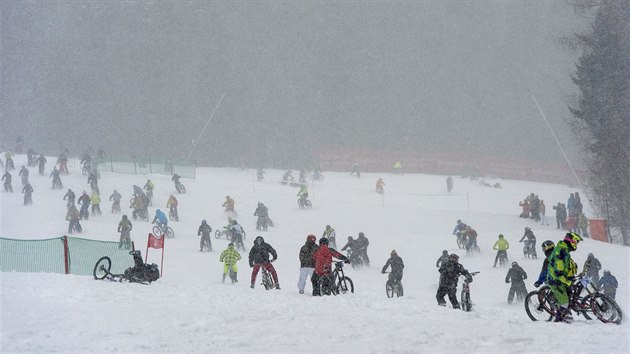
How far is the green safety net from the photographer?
18.2 m

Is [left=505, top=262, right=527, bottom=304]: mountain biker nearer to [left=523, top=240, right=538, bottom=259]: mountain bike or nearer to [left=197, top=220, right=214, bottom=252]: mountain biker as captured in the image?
[left=523, top=240, right=538, bottom=259]: mountain bike

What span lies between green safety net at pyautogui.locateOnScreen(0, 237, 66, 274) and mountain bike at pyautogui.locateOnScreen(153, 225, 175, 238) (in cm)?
874

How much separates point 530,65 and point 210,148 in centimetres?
3308

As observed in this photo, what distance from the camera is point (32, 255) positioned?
18.6 metres

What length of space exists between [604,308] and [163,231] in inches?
778

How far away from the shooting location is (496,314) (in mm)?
11680

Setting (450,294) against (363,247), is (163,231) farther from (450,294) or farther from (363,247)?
(450,294)

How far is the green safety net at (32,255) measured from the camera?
1819 cm

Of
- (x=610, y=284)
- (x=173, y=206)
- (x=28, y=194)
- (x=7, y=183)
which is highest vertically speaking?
(x=7, y=183)

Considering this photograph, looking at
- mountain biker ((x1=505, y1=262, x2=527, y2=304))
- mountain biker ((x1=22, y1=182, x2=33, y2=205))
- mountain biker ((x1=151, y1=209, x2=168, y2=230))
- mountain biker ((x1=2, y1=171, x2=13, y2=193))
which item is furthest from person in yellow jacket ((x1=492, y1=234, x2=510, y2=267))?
mountain biker ((x1=2, y1=171, x2=13, y2=193))

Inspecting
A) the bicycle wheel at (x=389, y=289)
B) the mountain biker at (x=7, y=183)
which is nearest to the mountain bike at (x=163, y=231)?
the mountain biker at (x=7, y=183)

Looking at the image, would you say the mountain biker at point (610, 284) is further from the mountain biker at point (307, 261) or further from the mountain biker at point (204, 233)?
the mountain biker at point (204, 233)

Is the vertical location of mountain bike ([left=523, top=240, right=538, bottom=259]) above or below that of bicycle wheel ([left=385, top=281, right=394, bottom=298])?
above

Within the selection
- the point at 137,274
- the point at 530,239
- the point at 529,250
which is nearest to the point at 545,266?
the point at 137,274
